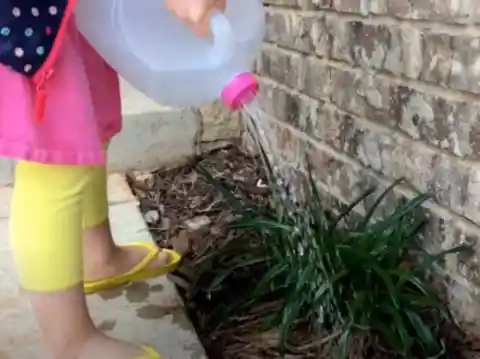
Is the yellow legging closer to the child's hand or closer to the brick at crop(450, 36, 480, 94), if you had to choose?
the child's hand

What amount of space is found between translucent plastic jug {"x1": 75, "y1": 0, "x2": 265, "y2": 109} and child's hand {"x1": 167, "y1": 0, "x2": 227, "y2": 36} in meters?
0.03

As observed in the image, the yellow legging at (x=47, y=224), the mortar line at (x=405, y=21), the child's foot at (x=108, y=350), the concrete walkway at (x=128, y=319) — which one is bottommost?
the concrete walkway at (x=128, y=319)

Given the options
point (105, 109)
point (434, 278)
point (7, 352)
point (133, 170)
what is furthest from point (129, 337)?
point (133, 170)

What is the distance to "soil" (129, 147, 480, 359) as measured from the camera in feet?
3.92

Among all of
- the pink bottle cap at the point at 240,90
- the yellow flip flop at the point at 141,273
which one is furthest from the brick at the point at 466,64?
the yellow flip flop at the point at 141,273

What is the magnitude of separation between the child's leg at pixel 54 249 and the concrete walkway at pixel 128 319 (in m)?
0.11

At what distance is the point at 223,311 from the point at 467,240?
37 cm

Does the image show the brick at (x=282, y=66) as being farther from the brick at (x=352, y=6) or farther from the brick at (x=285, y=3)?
the brick at (x=352, y=6)

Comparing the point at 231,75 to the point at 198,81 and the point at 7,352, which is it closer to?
the point at 198,81

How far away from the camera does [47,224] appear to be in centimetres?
99

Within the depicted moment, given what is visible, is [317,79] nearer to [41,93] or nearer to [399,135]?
[399,135]

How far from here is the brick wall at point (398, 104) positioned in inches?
42.9

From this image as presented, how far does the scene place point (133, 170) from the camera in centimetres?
204

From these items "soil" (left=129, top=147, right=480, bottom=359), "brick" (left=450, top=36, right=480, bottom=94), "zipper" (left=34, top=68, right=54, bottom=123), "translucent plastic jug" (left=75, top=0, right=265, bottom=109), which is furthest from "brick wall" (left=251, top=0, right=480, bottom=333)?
"zipper" (left=34, top=68, right=54, bottom=123)
